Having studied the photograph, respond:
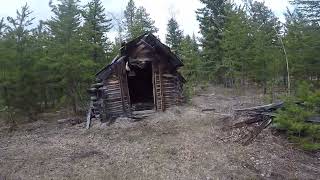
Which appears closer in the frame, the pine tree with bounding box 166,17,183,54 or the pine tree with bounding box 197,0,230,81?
the pine tree with bounding box 197,0,230,81

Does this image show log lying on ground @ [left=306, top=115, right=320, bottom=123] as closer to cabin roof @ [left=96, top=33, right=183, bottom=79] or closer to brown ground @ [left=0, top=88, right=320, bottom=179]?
brown ground @ [left=0, top=88, right=320, bottom=179]

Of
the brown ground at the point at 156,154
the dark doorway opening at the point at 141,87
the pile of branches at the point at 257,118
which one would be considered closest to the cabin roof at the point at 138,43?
the brown ground at the point at 156,154

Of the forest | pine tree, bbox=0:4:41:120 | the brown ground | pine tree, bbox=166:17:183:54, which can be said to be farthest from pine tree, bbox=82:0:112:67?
pine tree, bbox=166:17:183:54

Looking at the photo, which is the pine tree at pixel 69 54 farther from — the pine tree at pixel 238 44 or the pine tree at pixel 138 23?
the pine tree at pixel 238 44

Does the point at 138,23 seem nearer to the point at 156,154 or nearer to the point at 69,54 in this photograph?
the point at 69,54

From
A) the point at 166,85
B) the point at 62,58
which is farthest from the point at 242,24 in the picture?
the point at 62,58

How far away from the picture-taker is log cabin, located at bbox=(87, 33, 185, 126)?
65.8 feet

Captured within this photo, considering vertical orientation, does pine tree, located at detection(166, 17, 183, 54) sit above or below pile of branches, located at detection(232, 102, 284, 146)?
above

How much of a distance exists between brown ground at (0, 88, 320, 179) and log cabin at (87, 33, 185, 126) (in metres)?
1.89

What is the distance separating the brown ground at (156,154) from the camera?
1164 centimetres

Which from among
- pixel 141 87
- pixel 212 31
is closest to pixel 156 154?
pixel 141 87

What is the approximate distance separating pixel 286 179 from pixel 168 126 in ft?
24.5

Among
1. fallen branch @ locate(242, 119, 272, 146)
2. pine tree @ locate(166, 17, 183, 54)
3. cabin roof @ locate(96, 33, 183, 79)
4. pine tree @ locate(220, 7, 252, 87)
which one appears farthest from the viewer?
pine tree @ locate(166, 17, 183, 54)

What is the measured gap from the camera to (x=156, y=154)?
13.5m
